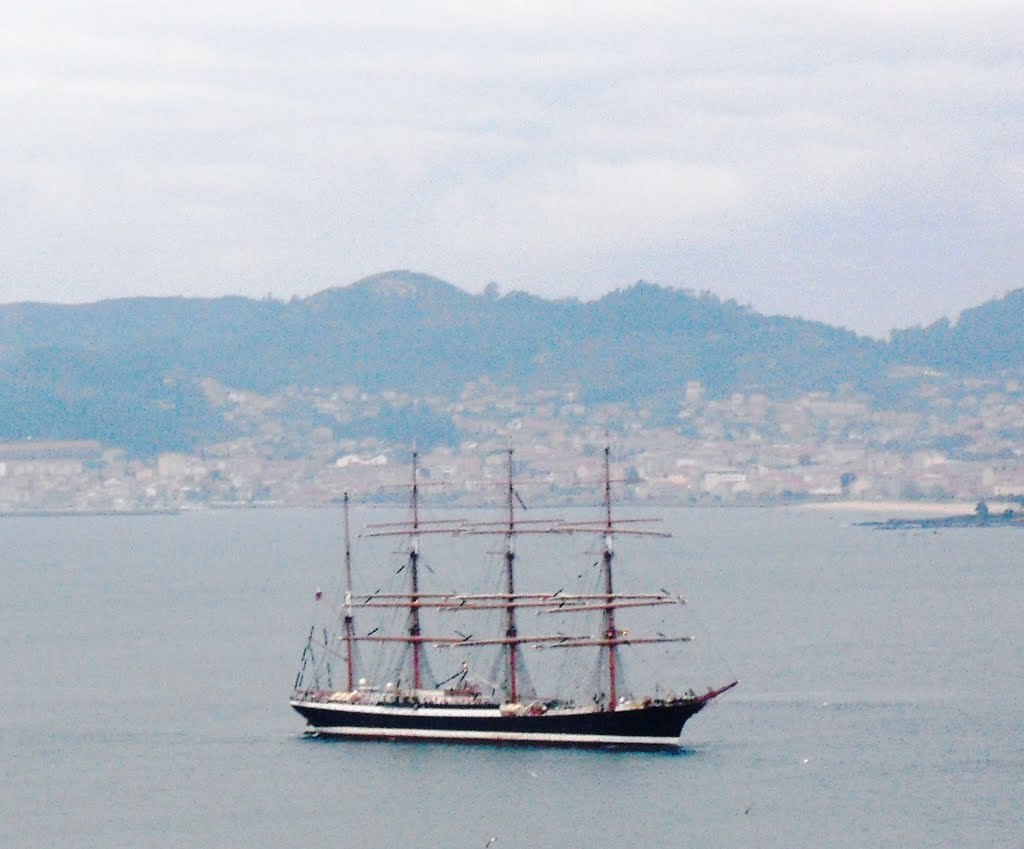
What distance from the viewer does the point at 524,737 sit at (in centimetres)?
6850

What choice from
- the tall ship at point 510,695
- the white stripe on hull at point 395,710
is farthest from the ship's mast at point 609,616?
the white stripe on hull at point 395,710

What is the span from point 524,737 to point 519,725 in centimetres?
36

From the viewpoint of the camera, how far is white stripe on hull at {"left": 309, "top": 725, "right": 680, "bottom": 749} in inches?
2675

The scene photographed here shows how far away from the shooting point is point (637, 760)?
6606cm

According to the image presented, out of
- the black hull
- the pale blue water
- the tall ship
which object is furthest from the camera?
the tall ship

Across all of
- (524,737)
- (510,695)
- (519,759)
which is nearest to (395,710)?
(510,695)

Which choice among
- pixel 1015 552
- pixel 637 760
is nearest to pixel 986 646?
pixel 637 760

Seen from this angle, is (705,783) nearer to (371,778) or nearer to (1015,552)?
(371,778)

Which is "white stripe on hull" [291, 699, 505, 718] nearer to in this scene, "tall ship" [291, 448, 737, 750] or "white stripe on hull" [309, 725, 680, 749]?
"tall ship" [291, 448, 737, 750]

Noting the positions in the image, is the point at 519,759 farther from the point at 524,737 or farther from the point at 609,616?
the point at 609,616

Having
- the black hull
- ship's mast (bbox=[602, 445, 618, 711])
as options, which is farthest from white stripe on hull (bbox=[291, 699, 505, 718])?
ship's mast (bbox=[602, 445, 618, 711])

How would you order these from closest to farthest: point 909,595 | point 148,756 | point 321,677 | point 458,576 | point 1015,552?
1. point 148,756
2. point 321,677
3. point 909,595
4. point 458,576
5. point 1015,552

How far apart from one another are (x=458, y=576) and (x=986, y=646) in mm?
55257

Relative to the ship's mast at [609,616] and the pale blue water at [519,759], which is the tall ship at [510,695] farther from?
the pale blue water at [519,759]
